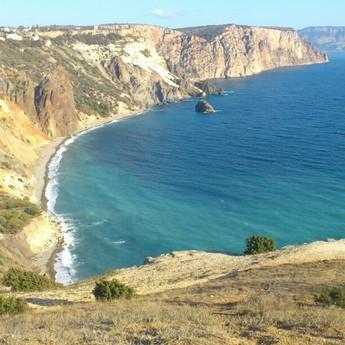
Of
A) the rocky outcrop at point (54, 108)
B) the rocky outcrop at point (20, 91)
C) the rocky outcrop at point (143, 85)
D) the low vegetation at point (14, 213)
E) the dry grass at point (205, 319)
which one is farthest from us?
the rocky outcrop at point (143, 85)

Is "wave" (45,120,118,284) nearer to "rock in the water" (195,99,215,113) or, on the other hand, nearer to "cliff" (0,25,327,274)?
"cliff" (0,25,327,274)

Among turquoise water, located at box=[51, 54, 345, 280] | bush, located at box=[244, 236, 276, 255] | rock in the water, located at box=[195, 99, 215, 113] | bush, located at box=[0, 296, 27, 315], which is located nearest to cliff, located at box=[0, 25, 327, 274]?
turquoise water, located at box=[51, 54, 345, 280]

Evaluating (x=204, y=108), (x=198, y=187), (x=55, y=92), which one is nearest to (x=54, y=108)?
(x=55, y=92)

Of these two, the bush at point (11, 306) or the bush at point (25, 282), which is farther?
the bush at point (25, 282)

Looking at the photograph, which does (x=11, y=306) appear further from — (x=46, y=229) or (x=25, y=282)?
(x=46, y=229)

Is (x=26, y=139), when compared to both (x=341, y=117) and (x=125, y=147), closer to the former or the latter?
(x=125, y=147)

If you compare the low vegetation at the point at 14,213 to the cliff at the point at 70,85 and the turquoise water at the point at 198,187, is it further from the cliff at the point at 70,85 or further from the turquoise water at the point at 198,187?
the cliff at the point at 70,85

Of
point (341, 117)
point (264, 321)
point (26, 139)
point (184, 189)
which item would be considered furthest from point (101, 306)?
point (341, 117)

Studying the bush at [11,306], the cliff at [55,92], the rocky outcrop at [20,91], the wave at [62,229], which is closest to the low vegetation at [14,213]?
the cliff at [55,92]
